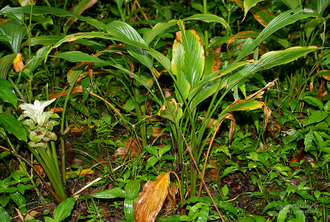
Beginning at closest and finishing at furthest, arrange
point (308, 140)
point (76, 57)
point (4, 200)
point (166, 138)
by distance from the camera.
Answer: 1. point (76, 57)
2. point (4, 200)
3. point (308, 140)
4. point (166, 138)

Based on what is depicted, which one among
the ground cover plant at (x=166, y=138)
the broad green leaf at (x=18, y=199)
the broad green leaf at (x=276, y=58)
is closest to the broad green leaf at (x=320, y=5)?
the ground cover plant at (x=166, y=138)

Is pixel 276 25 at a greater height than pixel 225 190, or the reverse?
pixel 276 25

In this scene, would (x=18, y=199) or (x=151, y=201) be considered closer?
(x=151, y=201)

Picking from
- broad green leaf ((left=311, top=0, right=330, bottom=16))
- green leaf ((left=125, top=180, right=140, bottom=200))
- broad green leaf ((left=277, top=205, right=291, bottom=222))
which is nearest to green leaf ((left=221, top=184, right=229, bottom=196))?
broad green leaf ((left=277, top=205, right=291, bottom=222))

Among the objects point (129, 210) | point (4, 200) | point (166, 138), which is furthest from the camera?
point (166, 138)

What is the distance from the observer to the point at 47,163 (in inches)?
47.1

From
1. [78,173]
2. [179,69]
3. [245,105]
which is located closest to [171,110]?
[179,69]

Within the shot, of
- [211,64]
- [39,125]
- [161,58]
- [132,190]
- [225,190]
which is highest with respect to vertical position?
[161,58]

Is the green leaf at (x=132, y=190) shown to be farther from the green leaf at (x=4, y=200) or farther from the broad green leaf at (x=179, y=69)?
the green leaf at (x=4, y=200)

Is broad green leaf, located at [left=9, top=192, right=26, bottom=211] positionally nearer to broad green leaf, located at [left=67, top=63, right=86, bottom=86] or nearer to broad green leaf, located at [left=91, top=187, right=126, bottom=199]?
broad green leaf, located at [left=91, top=187, right=126, bottom=199]

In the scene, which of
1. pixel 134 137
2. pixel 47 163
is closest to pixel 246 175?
pixel 134 137

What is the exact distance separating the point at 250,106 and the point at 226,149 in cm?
49

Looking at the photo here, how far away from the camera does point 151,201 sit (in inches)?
41.1

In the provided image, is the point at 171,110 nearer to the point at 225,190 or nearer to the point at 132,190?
the point at 132,190
